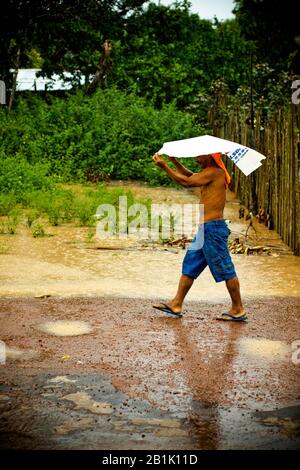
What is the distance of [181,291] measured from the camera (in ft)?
21.8

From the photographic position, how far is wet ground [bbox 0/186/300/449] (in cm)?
402

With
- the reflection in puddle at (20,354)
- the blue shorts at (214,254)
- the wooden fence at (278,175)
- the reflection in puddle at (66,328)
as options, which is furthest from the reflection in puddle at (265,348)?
the wooden fence at (278,175)

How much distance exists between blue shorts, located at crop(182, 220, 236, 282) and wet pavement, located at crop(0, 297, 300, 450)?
458 millimetres

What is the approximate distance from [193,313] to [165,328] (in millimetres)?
617

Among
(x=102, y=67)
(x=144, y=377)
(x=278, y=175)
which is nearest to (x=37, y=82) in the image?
(x=102, y=67)

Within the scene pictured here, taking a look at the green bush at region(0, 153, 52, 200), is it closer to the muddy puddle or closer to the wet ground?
the muddy puddle

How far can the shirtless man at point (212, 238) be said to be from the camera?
6.44 m

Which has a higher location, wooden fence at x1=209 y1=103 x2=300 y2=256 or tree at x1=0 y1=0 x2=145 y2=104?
tree at x1=0 y1=0 x2=145 y2=104

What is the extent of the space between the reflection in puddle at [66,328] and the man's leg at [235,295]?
1.25m

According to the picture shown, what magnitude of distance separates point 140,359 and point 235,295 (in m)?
1.42

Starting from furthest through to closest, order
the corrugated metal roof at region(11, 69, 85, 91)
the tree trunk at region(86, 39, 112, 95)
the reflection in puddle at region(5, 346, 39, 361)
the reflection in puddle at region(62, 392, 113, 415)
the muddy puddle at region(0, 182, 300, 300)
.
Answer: the corrugated metal roof at region(11, 69, 85, 91) → the tree trunk at region(86, 39, 112, 95) → the muddy puddle at region(0, 182, 300, 300) → the reflection in puddle at region(5, 346, 39, 361) → the reflection in puddle at region(62, 392, 113, 415)

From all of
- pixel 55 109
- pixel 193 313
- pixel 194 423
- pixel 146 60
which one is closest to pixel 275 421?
pixel 194 423

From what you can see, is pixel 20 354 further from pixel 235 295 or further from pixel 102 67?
pixel 102 67

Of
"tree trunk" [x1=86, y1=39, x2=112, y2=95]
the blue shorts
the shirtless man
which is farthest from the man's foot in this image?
"tree trunk" [x1=86, y1=39, x2=112, y2=95]
